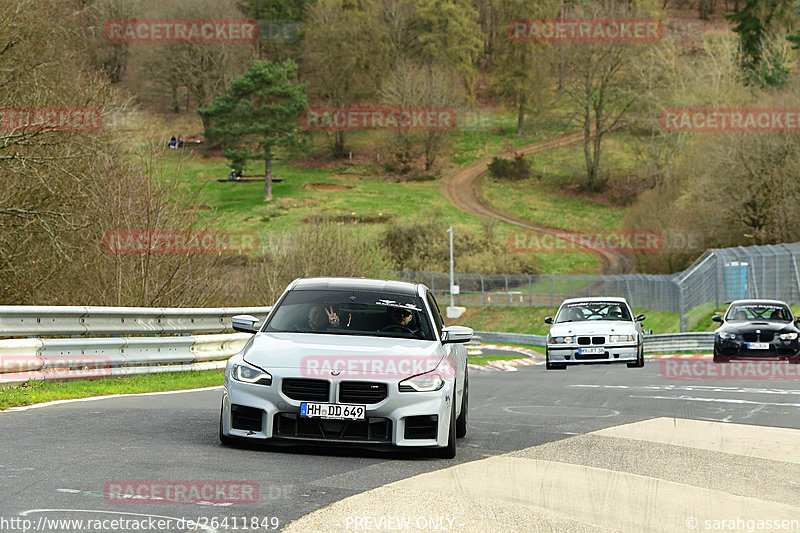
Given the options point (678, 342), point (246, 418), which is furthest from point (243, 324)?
point (678, 342)

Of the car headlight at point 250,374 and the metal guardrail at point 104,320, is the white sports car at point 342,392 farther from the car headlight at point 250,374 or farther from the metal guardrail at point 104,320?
the metal guardrail at point 104,320

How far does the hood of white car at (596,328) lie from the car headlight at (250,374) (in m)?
15.5

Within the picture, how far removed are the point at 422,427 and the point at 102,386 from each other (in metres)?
7.10

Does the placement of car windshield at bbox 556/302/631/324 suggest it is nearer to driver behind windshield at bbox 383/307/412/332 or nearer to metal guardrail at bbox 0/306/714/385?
metal guardrail at bbox 0/306/714/385

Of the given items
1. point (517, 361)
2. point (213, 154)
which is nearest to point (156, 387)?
point (517, 361)

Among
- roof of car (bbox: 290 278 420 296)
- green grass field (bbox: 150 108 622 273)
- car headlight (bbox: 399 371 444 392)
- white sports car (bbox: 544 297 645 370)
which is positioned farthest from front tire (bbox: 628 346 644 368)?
green grass field (bbox: 150 108 622 273)

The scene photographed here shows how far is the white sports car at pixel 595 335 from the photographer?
23672 millimetres

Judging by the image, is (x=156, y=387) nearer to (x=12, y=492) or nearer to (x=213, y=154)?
(x=12, y=492)

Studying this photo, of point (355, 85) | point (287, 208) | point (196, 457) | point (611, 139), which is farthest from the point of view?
point (355, 85)

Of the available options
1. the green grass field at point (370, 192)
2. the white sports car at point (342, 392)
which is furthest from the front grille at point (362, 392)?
the green grass field at point (370, 192)

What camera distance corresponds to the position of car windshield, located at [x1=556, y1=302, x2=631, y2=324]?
24.4 m

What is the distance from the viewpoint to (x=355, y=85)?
434ft

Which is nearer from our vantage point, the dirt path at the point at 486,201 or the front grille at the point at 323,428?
the front grille at the point at 323,428

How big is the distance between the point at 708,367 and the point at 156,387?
14.8 m
